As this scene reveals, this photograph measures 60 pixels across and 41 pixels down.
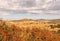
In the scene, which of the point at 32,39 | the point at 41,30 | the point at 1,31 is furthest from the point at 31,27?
the point at 1,31

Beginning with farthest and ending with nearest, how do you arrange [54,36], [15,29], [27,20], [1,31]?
[27,20]
[54,36]
[15,29]
[1,31]

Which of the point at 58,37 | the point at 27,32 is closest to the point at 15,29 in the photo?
the point at 27,32

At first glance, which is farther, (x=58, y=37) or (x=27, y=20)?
(x=27, y=20)

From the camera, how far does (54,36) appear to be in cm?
1493

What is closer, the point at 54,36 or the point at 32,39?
the point at 32,39

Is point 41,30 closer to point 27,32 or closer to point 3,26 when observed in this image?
point 27,32

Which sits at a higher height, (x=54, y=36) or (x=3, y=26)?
(x=3, y=26)

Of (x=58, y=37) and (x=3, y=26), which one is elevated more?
(x=3, y=26)

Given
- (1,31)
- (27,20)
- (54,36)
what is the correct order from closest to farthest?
1. (1,31)
2. (54,36)
3. (27,20)

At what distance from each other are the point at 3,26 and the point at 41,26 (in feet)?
9.91

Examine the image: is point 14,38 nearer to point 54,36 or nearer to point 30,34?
point 30,34

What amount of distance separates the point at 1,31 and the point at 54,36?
3.38 meters

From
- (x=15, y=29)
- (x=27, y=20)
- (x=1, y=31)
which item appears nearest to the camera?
(x=1, y=31)

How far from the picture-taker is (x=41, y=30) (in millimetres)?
14984
